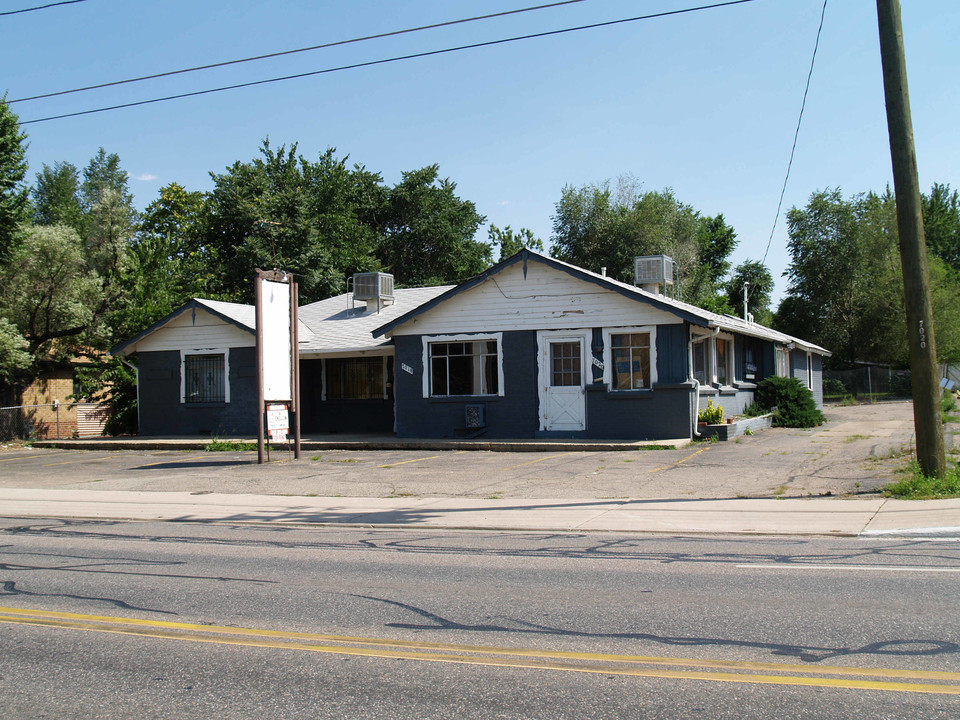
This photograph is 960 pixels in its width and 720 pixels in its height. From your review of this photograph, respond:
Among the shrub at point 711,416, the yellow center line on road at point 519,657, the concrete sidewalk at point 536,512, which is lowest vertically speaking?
the concrete sidewalk at point 536,512

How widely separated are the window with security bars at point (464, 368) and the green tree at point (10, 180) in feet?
53.0

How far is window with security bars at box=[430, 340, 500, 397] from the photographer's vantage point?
22.5m

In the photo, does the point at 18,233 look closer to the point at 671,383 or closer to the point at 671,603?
the point at 671,383

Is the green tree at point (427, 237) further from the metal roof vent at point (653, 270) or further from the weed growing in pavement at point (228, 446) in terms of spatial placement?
the weed growing in pavement at point (228, 446)

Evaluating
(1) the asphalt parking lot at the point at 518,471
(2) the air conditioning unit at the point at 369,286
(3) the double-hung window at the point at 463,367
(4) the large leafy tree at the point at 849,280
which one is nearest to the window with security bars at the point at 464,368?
(3) the double-hung window at the point at 463,367

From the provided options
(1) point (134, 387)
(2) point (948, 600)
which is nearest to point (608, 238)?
(1) point (134, 387)

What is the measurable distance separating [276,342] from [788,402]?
1676 centimetres

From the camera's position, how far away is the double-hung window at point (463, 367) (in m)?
22.5

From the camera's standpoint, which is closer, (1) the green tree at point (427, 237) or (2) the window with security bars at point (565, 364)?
(2) the window with security bars at point (565, 364)

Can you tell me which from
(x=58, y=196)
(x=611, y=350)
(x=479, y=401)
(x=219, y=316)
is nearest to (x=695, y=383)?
(x=611, y=350)

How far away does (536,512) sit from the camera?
38.1 ft

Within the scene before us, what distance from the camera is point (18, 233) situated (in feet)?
102

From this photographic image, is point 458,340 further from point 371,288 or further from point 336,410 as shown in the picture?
point 371,288

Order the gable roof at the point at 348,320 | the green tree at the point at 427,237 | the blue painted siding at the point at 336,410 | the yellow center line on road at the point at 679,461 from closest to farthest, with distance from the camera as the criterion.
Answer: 1. the yellow center line on road at the point at 679,461
2. the gable roof at the point at 348,320
3. the blue painted siding at the point at 336,410
4. the green tree at the point at 427,237
